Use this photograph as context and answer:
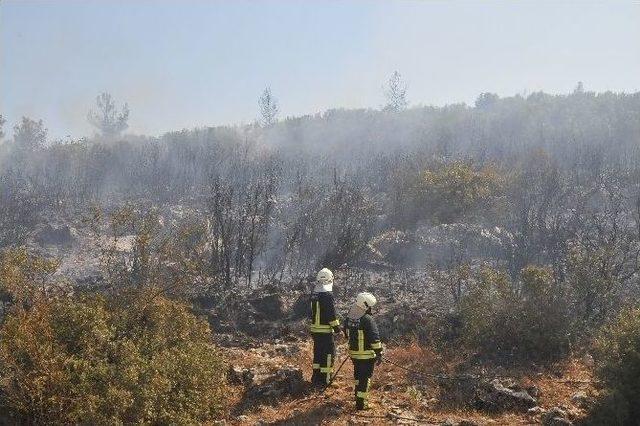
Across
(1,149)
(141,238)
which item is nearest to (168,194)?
(141,238)

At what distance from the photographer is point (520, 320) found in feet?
29.1

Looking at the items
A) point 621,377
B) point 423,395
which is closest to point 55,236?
point 423,395

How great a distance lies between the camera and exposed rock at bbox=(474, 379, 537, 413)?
655 centimetres

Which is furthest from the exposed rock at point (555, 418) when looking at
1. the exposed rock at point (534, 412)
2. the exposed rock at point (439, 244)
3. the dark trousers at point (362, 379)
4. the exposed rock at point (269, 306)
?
the exposed rock at point (439, 244)

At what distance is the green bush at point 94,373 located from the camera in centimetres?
512

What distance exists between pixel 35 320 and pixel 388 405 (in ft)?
13.6

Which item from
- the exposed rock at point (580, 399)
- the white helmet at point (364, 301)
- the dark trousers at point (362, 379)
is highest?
the white helmet at point (364, 301)

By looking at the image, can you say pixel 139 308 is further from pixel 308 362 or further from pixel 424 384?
pixel 424 384

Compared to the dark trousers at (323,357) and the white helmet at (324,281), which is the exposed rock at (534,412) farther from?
the white helmet at (324,281)

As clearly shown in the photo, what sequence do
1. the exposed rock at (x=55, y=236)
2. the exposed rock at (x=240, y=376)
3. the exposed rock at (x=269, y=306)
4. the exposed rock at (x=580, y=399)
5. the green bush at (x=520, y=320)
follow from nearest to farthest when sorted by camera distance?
the exposed rock at (x=580, y=399) → the exposed rock at (x=240, y=376) → the green bush at (x=520, y=320) → the exposed rock at (x=269, y=306) → the exposed rock at (x=55, y=236)

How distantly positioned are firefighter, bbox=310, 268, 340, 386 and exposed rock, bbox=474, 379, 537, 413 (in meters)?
1.91

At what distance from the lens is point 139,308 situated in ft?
25.9

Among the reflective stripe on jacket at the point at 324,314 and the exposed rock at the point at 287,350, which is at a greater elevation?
the reflective stripe on jacket at the point at 324,314

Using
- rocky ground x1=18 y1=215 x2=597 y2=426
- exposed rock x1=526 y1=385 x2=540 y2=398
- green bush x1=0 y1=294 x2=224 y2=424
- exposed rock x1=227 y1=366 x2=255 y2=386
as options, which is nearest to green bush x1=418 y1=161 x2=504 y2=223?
rocky ground x1=18 y1=215 x2=597 y2=426
